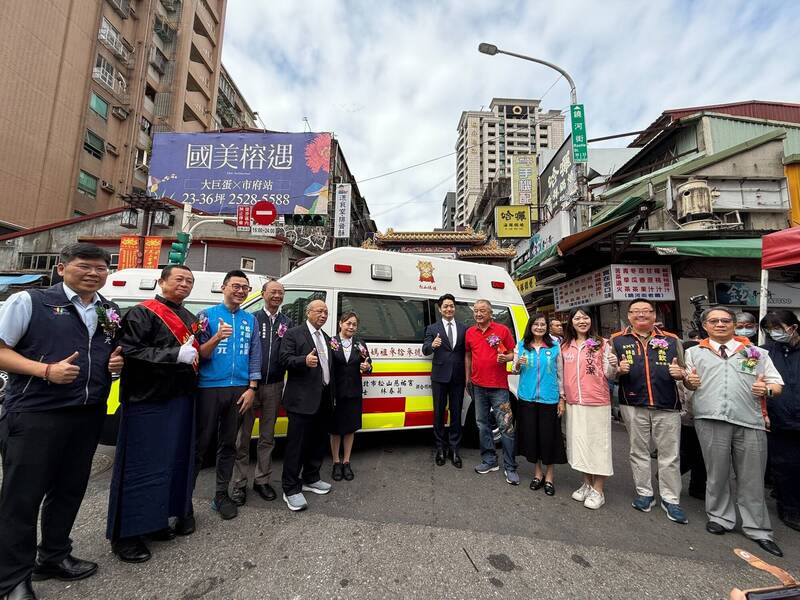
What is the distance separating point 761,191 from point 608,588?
1123cm

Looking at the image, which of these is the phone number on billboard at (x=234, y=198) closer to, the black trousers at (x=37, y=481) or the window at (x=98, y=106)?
the window at (x=98, y=106)

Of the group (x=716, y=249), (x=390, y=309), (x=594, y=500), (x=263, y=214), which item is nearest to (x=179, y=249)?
(x=263, y=214)

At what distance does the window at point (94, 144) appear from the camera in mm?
20703

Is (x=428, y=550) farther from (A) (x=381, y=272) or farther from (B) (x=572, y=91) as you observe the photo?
(B) (x=572, y=91)

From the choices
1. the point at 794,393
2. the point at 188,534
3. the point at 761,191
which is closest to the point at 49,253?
the point at 188,534

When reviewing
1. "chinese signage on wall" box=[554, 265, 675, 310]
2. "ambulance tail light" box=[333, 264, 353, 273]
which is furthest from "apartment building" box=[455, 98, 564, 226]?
"ambulance tail light" box=[333, 264, 353, 273]

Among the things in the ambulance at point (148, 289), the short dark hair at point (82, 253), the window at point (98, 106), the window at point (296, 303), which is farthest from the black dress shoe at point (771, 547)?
the window at point (98, 106)

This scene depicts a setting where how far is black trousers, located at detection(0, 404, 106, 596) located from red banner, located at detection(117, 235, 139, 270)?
1441 centimetres

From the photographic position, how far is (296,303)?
3.99 m

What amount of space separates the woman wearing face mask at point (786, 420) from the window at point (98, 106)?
30.6m

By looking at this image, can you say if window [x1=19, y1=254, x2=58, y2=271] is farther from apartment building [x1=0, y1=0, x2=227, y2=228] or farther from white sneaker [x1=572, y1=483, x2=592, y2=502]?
white sneaker [x1=572, y1=483, x2=592, y2=502]

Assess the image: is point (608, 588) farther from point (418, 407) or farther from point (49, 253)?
point (49, 253)

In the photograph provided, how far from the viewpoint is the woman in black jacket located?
3598mm

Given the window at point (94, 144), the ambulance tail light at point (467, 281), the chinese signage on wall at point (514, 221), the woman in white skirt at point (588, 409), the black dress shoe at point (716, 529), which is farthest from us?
the window at point (94, 144)
